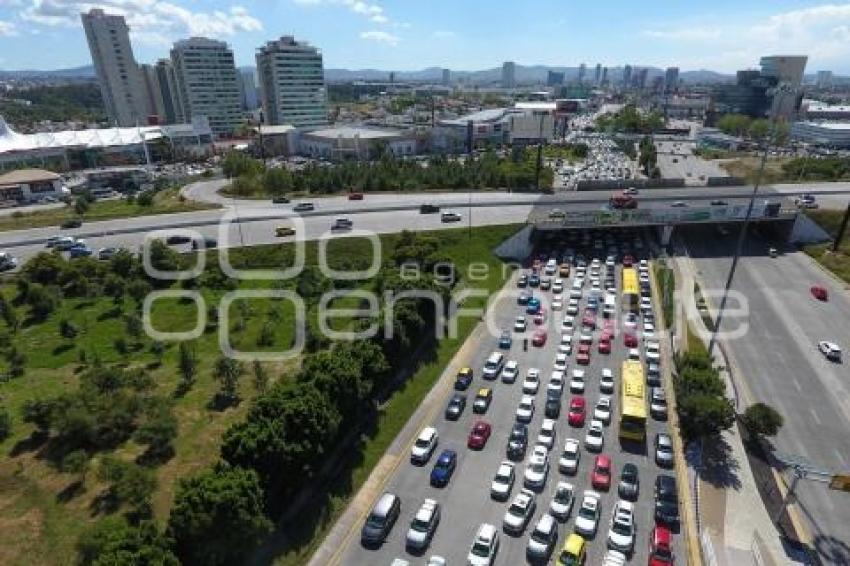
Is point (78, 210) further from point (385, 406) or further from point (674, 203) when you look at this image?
point (674, 203)

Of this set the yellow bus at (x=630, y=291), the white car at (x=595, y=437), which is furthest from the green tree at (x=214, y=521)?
the yellow bus at (x=630, y=291)

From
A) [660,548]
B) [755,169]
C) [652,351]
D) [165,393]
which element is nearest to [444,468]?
[660,548]

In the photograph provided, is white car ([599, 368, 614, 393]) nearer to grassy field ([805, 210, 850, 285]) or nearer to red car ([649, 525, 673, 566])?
red car ([649, 525, 673, 566])

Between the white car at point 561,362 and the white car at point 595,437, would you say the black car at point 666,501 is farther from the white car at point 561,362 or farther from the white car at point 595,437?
the white car at point 561,362

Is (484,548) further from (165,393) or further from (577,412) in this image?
(165,393)

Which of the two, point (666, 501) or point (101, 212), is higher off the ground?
point (101, 212)

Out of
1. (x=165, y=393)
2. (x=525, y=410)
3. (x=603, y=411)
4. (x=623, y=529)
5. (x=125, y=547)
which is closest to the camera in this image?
(x=125, y=547)
